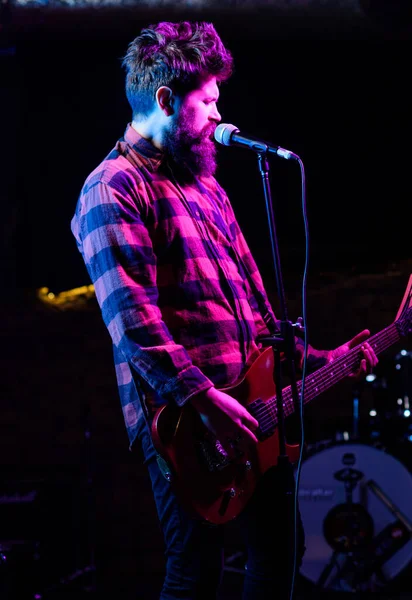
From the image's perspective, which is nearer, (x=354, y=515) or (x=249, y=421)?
(x=249, y=421)

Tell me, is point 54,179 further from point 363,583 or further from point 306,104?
point 363,583

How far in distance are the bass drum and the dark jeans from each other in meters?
2.11

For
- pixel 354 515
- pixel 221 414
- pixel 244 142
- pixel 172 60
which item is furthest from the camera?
pixel 354 515

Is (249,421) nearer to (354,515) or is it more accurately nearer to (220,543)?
(220,543)

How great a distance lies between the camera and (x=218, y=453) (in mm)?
1969

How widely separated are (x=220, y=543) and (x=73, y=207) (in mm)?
2802

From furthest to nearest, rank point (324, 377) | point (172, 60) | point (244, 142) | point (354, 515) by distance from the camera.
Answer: point (354, 515)
point (324, 377)
point (172, 60)
point (244, 142)

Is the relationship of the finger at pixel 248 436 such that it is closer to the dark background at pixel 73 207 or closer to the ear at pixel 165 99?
the ear at pixel 165 99

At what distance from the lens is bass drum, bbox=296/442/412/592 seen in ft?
13.5

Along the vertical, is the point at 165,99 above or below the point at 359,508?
above

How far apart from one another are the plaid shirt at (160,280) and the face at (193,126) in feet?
0.21

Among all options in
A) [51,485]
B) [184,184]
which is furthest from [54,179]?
[184,184]

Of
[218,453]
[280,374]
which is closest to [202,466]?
[218,453]

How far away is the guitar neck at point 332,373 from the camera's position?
2.29 meters
